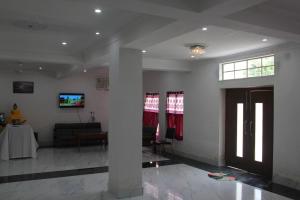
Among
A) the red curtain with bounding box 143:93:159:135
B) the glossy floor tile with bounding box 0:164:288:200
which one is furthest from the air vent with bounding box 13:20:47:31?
the red curtain with bounding box 143:93:159:135

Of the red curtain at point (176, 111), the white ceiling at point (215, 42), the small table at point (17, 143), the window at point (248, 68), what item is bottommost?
the small table at point (17, 143)

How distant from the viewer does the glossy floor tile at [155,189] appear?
14.7 ft

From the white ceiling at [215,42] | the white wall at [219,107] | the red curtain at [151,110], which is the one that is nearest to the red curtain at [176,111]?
the white wall at [219,107]

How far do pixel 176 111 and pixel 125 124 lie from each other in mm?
4040

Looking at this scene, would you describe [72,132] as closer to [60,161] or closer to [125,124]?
[60,161]

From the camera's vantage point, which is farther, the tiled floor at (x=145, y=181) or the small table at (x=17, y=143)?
the small table at (x=17, y=143)

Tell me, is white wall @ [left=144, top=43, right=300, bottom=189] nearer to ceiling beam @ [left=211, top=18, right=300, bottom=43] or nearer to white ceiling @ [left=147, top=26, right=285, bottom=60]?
white ceiling @ [left=147, top=26, right=285, bottom=60]

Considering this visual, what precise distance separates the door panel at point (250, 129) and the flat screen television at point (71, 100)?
5661 millimetres

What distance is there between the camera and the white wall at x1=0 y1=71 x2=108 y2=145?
945 centimetres

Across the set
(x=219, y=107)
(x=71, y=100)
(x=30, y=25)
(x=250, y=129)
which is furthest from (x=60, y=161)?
(x=250, y=129)

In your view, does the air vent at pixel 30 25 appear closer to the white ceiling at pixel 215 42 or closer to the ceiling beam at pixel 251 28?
the white ceiling at pixel 215 42

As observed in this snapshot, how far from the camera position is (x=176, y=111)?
327 inches

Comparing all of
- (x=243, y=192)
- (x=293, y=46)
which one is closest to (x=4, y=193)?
(x=243, y=192)

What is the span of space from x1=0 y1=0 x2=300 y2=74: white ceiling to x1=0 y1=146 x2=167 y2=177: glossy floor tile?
2429 millimetres
